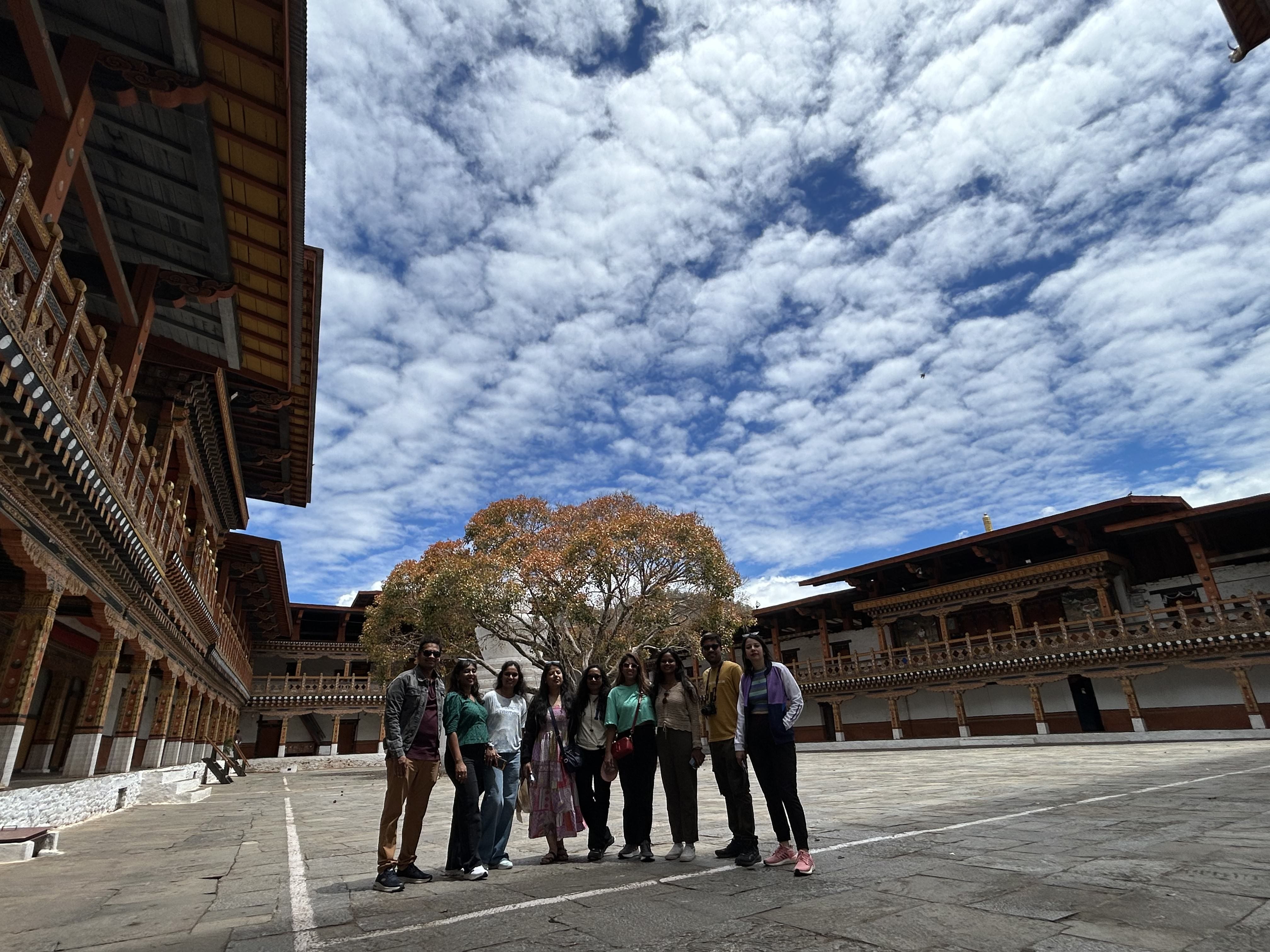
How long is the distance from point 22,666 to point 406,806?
5.23 metres

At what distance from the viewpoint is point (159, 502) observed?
9.66 meters

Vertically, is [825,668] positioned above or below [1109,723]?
above

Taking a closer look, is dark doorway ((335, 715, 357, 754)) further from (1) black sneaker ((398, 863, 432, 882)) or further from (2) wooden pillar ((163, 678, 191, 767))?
(1) black sneaker ((398, 863, 432, 882))

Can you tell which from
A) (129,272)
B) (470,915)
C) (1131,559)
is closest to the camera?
(470,915)

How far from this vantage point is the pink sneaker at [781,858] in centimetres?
396

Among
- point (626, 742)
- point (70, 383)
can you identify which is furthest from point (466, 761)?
point (70, 383)

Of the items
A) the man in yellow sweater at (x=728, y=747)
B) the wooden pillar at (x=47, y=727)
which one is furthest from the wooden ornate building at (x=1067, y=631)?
the wooden pillar at (x=47, y=727)

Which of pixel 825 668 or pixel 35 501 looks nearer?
pixel 35 501

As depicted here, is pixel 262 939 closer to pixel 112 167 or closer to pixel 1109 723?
pixel 112 167

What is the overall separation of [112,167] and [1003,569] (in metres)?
27.0

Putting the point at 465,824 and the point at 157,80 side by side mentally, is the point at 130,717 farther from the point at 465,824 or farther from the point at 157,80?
the point at 465,824

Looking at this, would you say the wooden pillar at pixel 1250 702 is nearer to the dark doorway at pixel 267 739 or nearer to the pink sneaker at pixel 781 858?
the pink sneaker at pixel 781 858

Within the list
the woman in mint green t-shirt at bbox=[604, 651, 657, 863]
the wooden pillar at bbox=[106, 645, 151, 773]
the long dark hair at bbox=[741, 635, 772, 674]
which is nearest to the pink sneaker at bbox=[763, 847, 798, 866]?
the woman in mint green t-shirt at bbox=[604, 651, 657, 863]

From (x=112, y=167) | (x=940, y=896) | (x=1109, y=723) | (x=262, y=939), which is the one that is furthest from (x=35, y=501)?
(x=1109, y=723)
